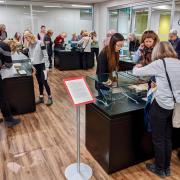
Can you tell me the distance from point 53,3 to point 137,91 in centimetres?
895

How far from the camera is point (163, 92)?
6.25 feet

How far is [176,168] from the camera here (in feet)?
7.93

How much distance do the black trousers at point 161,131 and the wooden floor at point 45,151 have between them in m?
0.25

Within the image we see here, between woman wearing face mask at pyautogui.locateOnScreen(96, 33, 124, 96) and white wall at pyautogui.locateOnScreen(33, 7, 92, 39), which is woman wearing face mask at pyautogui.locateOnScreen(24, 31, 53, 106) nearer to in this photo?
woman wearing face mask at pyautogui.locateOnScreen(96, 33, 124, 96)

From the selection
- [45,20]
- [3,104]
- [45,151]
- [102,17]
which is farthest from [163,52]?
[102,17]

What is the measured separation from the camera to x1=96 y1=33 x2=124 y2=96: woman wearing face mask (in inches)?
92.7

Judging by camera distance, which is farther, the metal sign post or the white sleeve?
the metal sign post

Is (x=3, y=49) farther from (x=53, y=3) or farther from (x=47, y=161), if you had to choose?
(x=53, y=3)

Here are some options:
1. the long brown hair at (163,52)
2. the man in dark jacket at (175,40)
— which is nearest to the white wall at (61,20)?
the man in dark jacket at (175,40)

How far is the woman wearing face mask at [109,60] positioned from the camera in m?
2.35

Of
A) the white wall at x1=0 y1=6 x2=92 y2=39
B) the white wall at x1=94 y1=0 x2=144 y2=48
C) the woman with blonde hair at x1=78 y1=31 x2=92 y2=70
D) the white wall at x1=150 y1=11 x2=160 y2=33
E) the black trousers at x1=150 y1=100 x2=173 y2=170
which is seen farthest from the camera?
the white wall at x1=94 y1=0 x2=144 y2=48

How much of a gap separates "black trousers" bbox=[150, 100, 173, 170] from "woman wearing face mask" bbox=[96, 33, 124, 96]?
0.60m

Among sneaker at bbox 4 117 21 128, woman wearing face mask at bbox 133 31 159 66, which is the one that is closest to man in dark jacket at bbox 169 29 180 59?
woman wearing face mask at bbox 133 31 159 66

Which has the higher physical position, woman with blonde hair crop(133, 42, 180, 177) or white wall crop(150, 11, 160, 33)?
white wall crop(150, 11, 160, 33)
